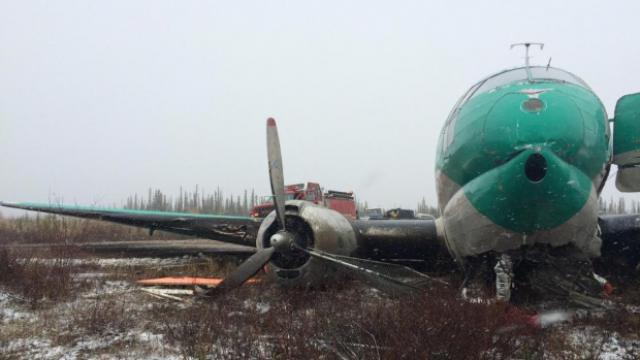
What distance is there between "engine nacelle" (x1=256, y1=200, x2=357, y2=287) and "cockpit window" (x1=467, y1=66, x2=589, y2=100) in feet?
8.80

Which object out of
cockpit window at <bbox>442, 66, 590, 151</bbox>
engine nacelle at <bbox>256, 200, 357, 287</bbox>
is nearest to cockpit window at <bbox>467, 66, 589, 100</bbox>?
cockpit window at <bbox>442, 66, 590, 151</bbox>

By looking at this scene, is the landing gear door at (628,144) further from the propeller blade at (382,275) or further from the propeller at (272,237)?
the propeller at (272,237)

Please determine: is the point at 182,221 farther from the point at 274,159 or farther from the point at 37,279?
the point at 274,159

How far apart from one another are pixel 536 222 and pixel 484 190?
62cm

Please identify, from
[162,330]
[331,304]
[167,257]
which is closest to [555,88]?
[331,304]

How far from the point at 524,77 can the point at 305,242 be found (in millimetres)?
3653

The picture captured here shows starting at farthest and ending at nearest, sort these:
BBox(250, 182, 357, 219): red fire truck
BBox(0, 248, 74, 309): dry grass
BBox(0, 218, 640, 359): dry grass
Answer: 1. BBox(250, 182, 357, 219): red fire truck
2. BBox(0, 248, 74, 309): dry grass
3. BBox(0, 218, 640, 359): dry grass

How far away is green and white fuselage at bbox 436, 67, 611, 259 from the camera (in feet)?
15.9

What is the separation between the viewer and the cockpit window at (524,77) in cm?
591

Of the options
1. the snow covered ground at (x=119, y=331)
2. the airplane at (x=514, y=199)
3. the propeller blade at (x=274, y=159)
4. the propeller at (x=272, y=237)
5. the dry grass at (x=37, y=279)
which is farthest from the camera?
the propeller blade at (x=274, y=159)

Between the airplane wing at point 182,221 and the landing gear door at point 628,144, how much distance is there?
6.06 m

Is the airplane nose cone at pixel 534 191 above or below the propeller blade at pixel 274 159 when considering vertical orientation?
below

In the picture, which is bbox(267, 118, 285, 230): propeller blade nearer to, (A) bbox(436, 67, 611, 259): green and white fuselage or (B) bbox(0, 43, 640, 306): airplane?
(B) bbox(0, 43, 640, 306): airplane

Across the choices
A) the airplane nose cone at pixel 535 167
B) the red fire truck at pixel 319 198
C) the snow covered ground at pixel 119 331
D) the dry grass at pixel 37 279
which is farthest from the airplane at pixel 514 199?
the red fire truck at pixel 319 198
